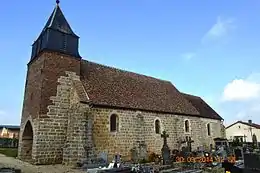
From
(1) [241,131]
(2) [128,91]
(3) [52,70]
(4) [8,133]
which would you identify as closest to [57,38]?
(3) [52,70]

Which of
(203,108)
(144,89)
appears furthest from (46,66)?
(203,108)

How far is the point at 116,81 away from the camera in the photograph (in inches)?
831

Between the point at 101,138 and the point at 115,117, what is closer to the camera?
the point at 101,138

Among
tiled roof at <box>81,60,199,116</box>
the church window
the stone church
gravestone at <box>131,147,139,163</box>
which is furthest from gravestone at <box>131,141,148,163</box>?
the church window

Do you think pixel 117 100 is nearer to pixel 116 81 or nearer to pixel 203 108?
pixel 116 81

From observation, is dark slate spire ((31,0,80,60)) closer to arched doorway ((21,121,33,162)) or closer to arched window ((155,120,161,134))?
arched doorway ((21,121,33,162))

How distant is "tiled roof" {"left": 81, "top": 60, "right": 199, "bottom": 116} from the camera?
1839 centimetres

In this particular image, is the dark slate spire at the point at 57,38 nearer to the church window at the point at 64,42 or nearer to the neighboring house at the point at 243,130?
the church window at the point at 64,42

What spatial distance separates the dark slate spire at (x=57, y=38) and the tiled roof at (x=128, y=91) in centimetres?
230

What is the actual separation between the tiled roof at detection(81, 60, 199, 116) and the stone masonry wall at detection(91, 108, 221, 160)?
0.61 metres

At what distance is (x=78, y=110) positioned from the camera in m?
16.0

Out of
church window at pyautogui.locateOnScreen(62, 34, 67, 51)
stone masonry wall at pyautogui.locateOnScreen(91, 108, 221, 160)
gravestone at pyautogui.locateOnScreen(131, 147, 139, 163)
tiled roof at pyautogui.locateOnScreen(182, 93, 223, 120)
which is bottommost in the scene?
gravestone at pyautogui.locateOnScreen(131, 147, 139, 163)

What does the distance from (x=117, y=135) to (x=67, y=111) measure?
403cm

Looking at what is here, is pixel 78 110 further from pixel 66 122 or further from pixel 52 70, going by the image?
pixel 52 70
